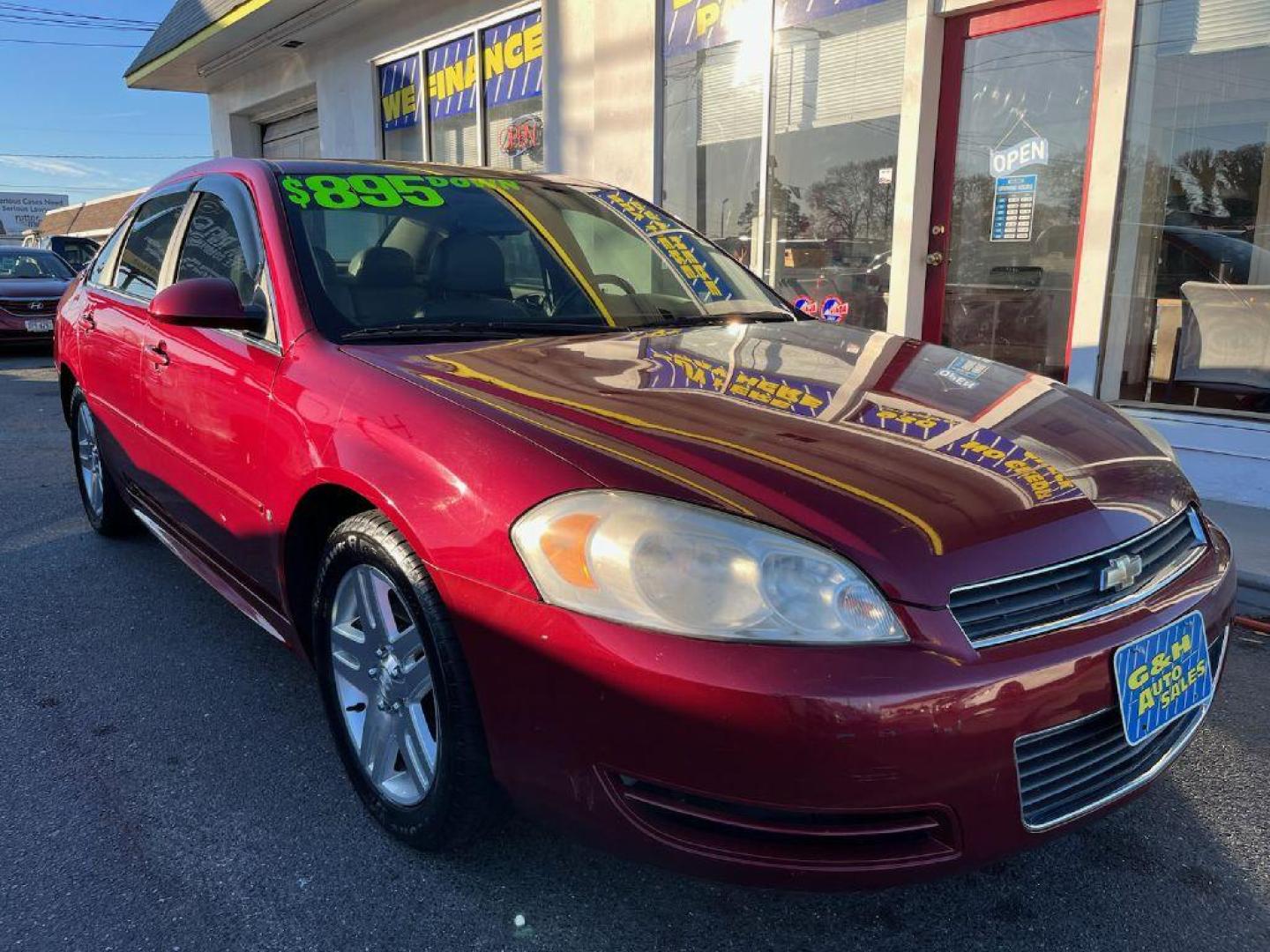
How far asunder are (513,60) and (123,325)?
272 inches

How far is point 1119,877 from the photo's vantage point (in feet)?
6.85

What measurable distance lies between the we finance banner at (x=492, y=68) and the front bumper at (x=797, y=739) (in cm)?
843

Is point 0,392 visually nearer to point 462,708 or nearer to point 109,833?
point 109,833

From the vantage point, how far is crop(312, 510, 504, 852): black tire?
182cm

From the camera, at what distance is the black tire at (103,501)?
415cm

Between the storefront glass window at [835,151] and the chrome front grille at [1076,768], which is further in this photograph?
the storefront glass window at [835,151]

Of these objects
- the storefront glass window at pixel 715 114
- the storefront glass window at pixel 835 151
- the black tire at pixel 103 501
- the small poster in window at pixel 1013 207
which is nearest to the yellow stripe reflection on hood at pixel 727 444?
the black tire at pixel 103 501

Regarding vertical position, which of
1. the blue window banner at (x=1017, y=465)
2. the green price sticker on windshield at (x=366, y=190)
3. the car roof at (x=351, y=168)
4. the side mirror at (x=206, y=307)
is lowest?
the blue window banner at (x=1017, y=465)

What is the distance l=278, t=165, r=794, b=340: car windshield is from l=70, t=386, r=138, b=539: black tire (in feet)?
6.28

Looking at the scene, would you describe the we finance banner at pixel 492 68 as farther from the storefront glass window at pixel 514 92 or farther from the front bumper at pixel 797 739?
the front bumper at pixel 797 739

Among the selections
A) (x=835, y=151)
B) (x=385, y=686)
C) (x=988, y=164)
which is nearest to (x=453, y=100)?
(x=835, y=151)

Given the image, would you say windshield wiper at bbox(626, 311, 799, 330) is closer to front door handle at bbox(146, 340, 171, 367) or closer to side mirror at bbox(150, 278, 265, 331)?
side mirror at bbox(150, 278, 265, 331)

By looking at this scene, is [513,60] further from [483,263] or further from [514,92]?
[483,263]

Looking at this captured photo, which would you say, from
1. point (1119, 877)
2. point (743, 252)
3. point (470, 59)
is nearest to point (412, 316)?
point (1119, 877)
